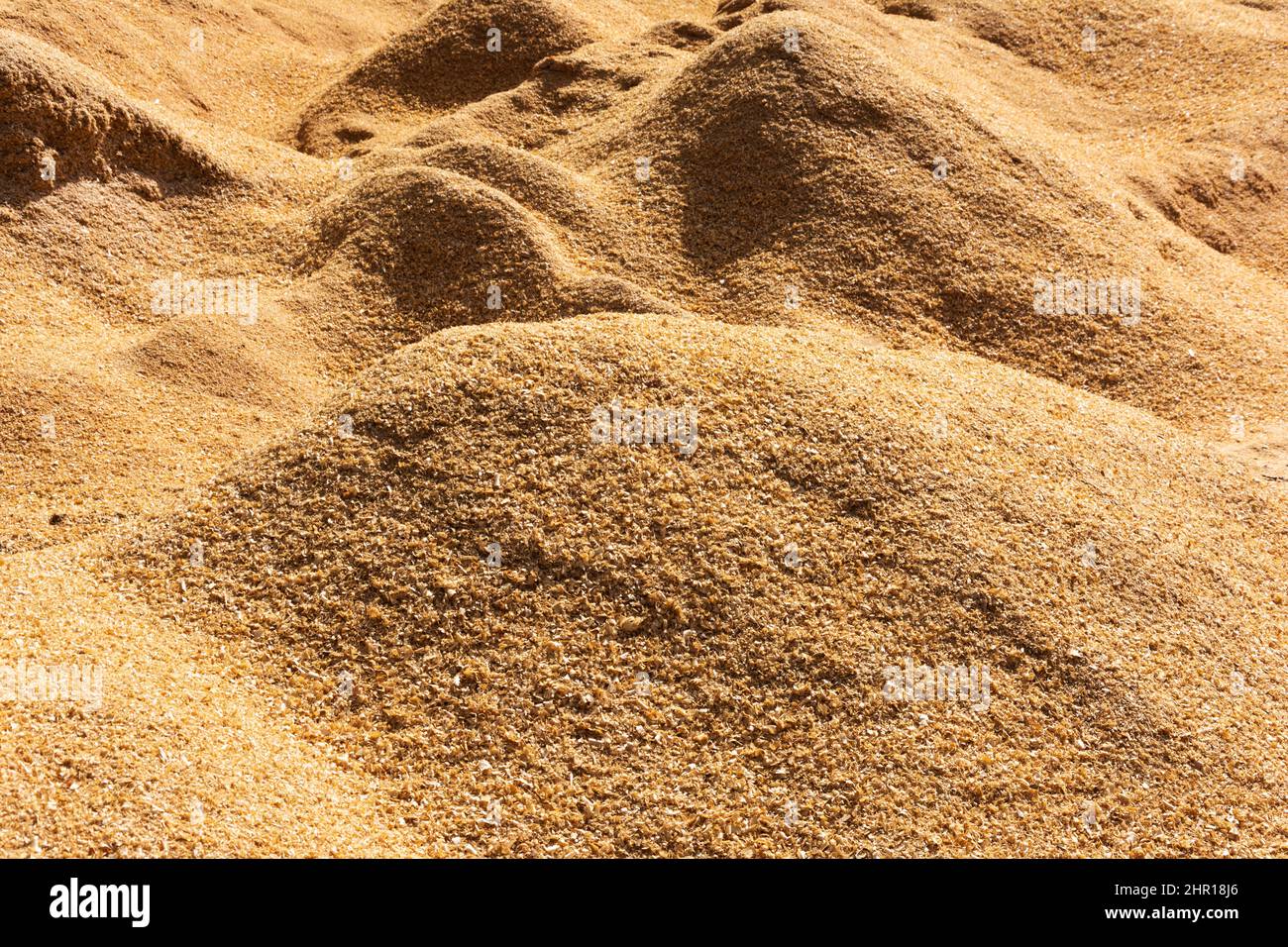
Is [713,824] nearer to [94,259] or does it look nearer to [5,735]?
[5,735]

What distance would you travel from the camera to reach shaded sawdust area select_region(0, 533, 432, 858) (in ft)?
10.1

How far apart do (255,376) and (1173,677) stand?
4858mm

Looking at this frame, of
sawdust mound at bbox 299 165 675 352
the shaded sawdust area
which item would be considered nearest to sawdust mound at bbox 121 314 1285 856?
the shaded sawdust area

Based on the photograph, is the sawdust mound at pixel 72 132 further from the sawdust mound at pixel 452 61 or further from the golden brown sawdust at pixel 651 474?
the sawdust mound at pixel 452 61

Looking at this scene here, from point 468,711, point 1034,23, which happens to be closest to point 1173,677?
point 468,711

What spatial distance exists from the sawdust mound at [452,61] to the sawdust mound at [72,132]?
1898 millimetres

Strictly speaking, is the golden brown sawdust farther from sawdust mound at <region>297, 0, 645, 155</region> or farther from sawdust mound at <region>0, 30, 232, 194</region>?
sawdust mound at <region>297, 0, 645, 155</region>

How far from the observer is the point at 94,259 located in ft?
22.5

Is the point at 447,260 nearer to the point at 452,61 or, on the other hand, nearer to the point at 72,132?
the point at 72,132

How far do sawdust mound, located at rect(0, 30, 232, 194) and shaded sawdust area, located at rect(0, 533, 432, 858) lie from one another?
4.13 meters

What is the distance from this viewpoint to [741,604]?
4066 millimetres

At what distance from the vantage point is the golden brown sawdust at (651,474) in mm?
3594

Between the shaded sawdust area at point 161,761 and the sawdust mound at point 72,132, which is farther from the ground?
the sawdust mound at point 72,132

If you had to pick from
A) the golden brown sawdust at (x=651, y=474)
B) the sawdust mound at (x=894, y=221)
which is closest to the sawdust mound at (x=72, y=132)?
the golden brown sawdust at (x=651, y=474)
